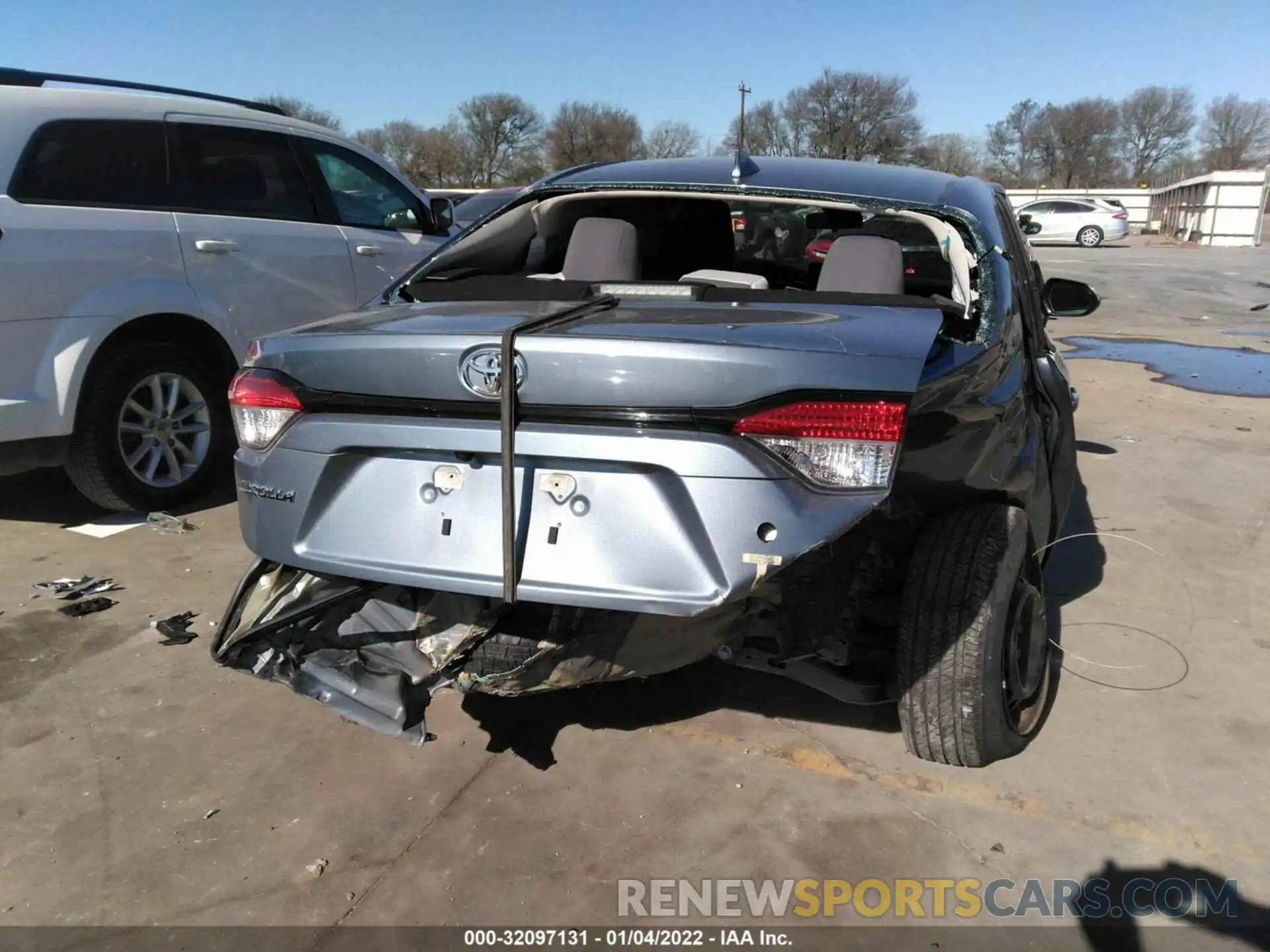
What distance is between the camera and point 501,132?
2539 inches

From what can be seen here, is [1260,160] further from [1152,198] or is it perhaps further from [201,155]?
[201,155]

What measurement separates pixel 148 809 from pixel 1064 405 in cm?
344

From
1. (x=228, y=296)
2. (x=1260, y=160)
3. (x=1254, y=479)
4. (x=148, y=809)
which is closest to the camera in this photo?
(x=148, y=809)

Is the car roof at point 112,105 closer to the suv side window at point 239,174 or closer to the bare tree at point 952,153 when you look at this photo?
the suv side window at point 239,174

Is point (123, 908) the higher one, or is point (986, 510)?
point (986, 510)

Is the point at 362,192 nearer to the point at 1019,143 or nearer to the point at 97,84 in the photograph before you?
the point at 97,84

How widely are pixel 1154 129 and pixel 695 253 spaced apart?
270ft

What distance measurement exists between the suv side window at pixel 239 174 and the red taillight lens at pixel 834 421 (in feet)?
13.3

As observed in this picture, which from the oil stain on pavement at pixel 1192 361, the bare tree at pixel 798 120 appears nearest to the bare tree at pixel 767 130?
the bare tree at pixel 798 120

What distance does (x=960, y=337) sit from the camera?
2512mm

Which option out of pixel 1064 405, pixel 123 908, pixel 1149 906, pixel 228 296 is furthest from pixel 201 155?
pixel 1149 906

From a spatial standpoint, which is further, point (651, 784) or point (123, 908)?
point (651, 784)

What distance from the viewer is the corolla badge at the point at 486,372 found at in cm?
205

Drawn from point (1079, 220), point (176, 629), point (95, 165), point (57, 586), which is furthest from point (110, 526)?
point (1079, 220)
